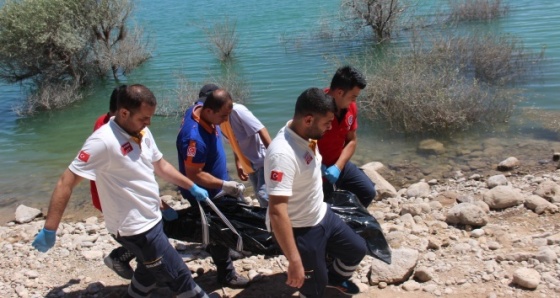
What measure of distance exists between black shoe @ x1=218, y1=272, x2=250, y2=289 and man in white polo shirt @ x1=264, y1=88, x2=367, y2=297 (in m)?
0.85

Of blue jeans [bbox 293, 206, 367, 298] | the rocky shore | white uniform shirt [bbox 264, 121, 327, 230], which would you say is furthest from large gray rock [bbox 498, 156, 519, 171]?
white uniform shirt [bbox 264, 121, 327, 230]

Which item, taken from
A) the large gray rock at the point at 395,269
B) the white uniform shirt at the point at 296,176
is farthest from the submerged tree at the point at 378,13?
the white uniform shirt at the point at 296,176

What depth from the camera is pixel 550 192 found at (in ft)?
20.9

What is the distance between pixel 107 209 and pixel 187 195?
0.88m

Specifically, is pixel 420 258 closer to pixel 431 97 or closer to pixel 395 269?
pixel 395 269

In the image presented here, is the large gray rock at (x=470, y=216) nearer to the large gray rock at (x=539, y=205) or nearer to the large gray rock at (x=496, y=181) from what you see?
the large gray rock at (x=539, y=205)

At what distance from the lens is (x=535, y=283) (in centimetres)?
409

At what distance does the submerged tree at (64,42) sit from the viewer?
15938 millimetres

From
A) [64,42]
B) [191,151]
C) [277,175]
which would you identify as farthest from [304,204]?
[64,42]

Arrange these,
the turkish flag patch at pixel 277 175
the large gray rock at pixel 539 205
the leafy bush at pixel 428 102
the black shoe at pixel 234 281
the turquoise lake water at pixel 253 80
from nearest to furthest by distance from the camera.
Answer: the turkish flag patch at pixel 277 175 < the black shoe at pixel 234 281 < the large gray rock at pixel 539 205 < the turquoise lake water at pixel 253 80 < the leafy bush at pixel 428 102

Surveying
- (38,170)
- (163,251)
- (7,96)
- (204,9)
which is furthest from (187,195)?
(204,9)

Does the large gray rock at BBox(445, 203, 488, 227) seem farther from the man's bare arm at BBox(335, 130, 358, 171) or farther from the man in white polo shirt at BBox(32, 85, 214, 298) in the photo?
the man in white polo shirt at BBox(32, 85, 214, 298)

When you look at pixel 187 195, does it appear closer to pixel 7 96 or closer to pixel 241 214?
pixel 241 214

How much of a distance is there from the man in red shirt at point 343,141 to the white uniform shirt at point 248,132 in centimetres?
63
